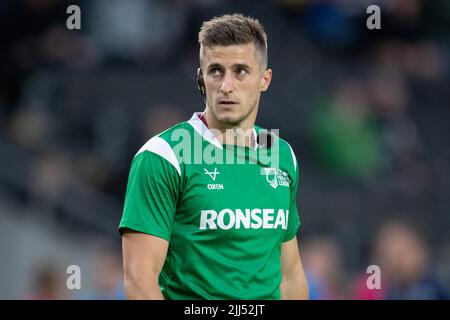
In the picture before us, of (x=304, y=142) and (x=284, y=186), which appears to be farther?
(x=304, y=142)

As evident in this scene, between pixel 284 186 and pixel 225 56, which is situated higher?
pixel 225 56

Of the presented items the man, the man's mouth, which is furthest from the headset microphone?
the man's mouth

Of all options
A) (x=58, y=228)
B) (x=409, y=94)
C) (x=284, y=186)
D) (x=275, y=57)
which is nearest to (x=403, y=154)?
(x=409, y=94)

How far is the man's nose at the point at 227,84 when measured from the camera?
14.9 ft

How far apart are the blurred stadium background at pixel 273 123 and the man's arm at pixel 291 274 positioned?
3359 millimetres

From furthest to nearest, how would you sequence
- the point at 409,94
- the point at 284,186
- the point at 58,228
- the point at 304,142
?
1. the point at 409,94
2. the point at 304,142
3. the point at 58,228
4. the point at 284,186

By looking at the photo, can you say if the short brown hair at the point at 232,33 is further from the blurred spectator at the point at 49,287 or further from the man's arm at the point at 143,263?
the blurred spectator at the point at 49,287

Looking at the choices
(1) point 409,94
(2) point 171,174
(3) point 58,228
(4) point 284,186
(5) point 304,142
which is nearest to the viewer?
(2) point 171,174

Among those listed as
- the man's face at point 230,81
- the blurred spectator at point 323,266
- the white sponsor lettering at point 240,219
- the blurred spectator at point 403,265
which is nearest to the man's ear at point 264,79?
the man's face at point 230,81

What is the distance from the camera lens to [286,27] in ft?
37.3

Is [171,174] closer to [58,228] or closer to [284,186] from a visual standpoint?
[284,186]

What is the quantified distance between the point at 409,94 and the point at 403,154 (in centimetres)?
95

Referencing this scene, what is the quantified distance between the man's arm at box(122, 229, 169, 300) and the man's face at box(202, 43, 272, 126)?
0.68 metres
